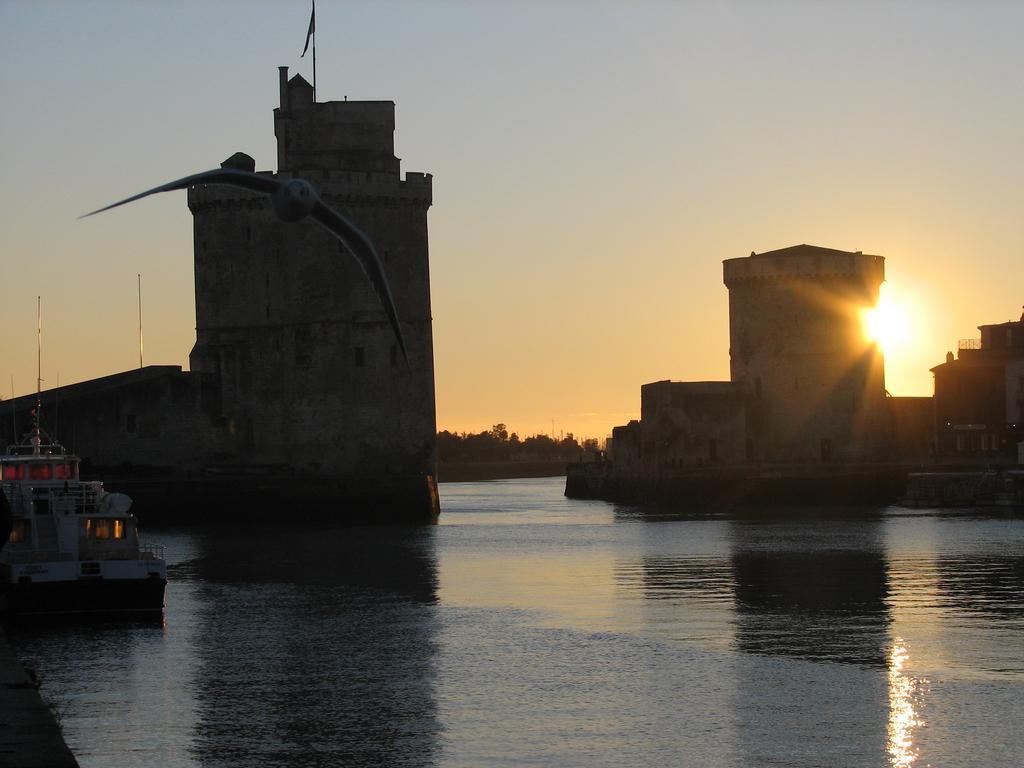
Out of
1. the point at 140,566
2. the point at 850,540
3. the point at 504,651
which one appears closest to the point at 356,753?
the point at 504,651

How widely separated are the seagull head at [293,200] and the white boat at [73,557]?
1569cm

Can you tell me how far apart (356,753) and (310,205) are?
21.7ft

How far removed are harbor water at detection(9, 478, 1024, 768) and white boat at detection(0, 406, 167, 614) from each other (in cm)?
59

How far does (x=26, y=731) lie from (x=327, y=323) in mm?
46420

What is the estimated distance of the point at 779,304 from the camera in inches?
3017

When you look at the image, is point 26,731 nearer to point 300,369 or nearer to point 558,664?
point 558,664

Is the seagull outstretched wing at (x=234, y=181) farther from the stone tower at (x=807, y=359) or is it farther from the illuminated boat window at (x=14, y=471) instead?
the stone tower at (x=807, y=359)

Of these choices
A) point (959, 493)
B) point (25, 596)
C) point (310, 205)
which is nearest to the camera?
point (310, 205)

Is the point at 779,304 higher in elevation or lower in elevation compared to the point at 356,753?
higher

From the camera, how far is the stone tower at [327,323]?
61.2m

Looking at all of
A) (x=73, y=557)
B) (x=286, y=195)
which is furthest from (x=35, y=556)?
(x=286, y=195)

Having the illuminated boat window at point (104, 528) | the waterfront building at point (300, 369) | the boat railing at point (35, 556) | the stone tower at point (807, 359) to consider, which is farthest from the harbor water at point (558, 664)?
the stone tower at point (807, 359)

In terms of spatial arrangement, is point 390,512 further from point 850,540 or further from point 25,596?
point 25,596

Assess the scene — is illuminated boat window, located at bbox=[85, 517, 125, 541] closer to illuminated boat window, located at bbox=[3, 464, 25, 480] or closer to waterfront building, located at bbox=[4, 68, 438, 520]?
illuminated boat window, located at bbox=[3, 464, 25, 480]
